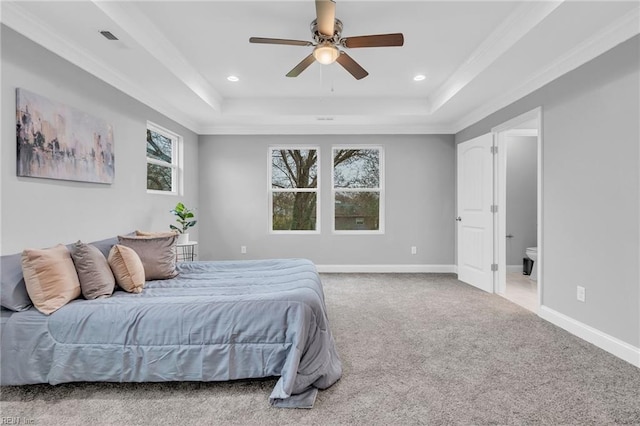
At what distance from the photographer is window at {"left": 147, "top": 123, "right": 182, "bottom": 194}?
4030 mm

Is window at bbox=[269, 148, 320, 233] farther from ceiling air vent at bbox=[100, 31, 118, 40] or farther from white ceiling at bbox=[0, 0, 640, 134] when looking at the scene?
ceiling air vent at bbox=[100, 31, 118, 40]

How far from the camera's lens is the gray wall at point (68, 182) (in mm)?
2146

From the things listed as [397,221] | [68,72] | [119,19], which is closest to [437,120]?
[397,221]

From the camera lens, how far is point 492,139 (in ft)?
13.7

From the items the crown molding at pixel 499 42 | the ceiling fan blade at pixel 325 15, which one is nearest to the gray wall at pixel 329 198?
the crown molding at pixel 499 42

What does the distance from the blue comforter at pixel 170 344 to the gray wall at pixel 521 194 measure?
15.8 feet

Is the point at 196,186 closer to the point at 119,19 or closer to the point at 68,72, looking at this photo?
the point at 68,72

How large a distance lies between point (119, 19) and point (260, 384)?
2.70 meters

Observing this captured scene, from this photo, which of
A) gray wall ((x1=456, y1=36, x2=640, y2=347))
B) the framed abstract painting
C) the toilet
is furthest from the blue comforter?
the toilet

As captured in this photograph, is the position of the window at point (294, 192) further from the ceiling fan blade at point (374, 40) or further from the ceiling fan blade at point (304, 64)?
the ceiling fan blade at point (374, 40)

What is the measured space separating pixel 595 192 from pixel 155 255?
12.3 ft

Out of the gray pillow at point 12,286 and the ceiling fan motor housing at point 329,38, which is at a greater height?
the ceiling fan motor housing at point 329,38

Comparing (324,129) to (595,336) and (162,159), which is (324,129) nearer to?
(162,159)

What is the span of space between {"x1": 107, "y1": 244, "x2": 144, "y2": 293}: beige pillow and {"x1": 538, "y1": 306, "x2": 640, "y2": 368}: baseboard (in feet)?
11.8
